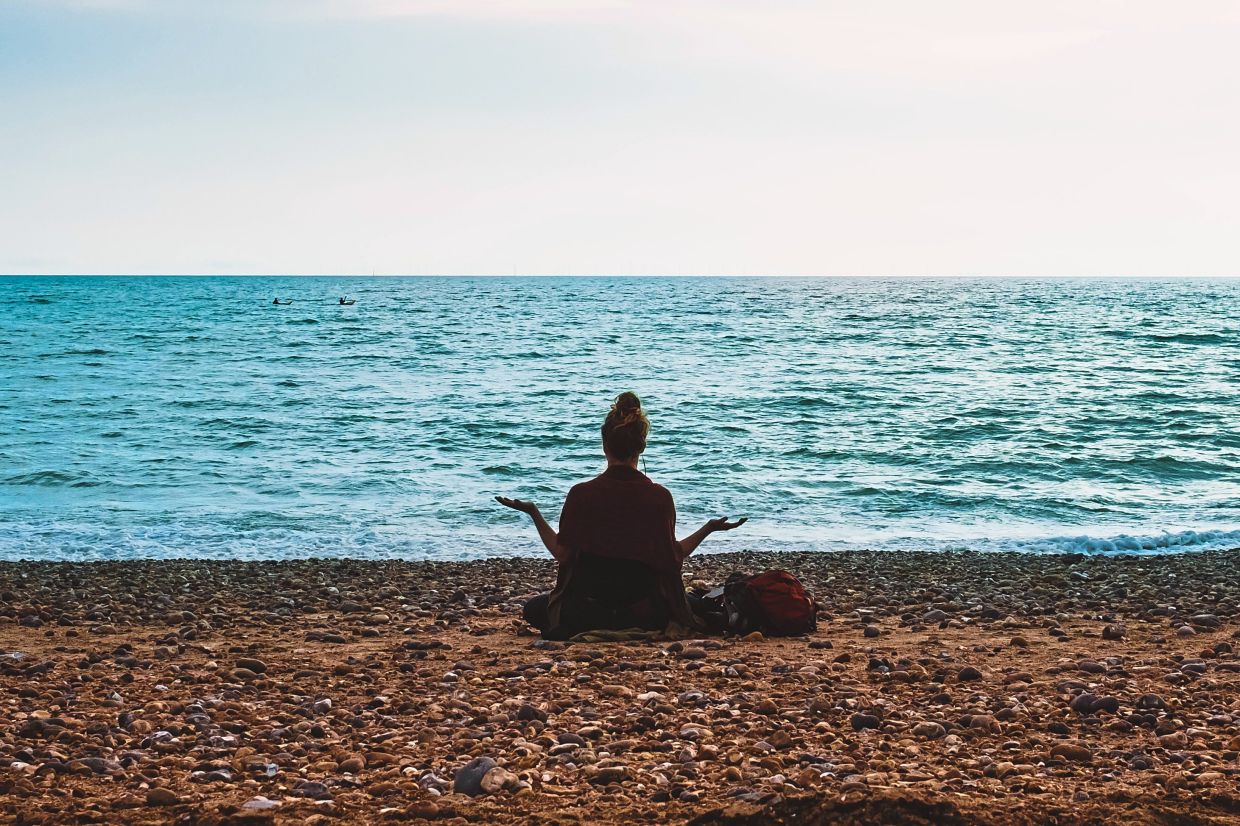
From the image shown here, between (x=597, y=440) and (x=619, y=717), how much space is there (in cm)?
1915

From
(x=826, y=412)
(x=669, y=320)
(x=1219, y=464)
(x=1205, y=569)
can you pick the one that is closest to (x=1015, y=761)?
(x=1205, y=569)

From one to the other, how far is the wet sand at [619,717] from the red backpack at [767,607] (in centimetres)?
20

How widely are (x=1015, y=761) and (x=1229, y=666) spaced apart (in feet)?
8.92

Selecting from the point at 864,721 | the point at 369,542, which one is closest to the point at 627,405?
the point at 864,721

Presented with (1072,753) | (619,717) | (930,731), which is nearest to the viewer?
(1072,753)

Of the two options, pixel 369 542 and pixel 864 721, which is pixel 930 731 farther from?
pixel 369 542

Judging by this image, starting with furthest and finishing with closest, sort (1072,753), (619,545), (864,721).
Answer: (619,545) < (864,721) < (1072,753)

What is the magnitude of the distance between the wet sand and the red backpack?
0.20 m

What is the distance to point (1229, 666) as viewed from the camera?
662 cm

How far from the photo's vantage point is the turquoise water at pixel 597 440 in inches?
651

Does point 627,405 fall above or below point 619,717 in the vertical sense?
above

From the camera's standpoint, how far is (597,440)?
81.1ft

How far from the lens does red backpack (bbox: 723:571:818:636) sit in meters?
8.28

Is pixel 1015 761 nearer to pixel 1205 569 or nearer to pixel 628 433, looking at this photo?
pixel 628 433
